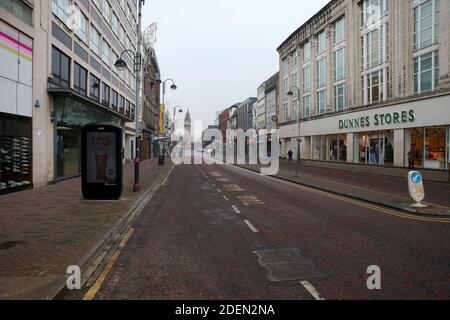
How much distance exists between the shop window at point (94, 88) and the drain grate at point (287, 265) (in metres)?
24.0

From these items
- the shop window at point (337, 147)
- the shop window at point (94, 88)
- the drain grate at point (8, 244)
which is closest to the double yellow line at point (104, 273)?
the drain grate at point (8, 244)

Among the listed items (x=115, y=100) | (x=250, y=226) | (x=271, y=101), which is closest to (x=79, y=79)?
(x=115, y=100)

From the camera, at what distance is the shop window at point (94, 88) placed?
27672 millimetres

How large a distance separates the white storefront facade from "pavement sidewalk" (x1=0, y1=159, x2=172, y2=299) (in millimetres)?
25027

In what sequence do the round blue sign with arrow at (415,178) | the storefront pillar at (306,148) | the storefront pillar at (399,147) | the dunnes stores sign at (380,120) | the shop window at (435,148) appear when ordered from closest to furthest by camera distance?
the round blue sign with arrow at (415,178) < the shop window at (435,148) < the dunnes stores sign at (380,120) < the storefront pillar at (399,147) < the storefront pillar at (306,148)

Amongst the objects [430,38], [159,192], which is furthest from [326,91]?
[159,192]

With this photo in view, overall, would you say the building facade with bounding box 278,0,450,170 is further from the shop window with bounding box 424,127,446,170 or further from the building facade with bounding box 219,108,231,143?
the building facade with bounding box 219,108,231,143

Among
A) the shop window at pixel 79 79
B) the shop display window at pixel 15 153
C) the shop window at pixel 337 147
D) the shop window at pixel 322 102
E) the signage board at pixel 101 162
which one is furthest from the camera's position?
the shop window at pixel 322 102

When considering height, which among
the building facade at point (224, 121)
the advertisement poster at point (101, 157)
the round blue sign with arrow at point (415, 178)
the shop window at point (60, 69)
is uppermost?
the building facade at point (224, 121)

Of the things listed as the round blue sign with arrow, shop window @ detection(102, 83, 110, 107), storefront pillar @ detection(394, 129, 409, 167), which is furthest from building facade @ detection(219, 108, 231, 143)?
the round blue sign with arrow

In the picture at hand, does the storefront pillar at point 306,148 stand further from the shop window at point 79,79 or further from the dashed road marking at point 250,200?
the dashed road marking at point 250,200

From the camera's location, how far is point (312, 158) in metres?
53.0

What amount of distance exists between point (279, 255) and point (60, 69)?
1897 centimetres

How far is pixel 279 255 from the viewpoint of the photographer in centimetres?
702
